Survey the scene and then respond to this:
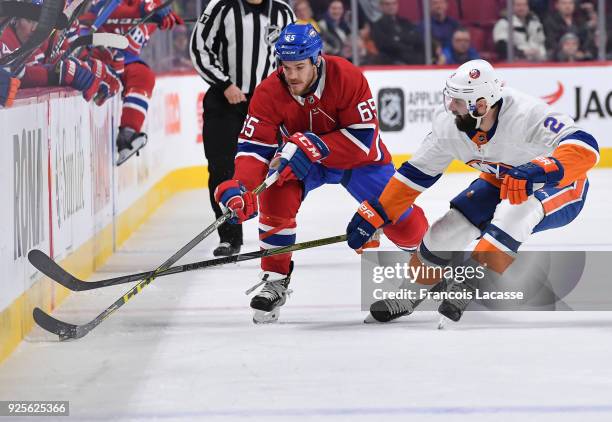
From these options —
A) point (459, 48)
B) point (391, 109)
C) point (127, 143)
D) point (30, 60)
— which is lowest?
point (391, 109)

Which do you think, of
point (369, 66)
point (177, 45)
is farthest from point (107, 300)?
point (369, 66)

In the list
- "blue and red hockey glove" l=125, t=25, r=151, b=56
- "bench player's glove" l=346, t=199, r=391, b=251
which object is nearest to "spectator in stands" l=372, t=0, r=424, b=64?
"blue and red hockey glove" l=125, t=25, r=151, b=56

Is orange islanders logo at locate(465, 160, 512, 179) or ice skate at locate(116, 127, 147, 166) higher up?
orange islanders logo at locate(465, 160, 512, 179)

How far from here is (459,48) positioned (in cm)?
1010

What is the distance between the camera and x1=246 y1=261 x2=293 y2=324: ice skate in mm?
3992

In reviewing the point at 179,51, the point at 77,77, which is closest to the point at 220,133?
the point at 77,77

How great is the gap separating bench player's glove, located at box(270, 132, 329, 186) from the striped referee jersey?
69.5 inches

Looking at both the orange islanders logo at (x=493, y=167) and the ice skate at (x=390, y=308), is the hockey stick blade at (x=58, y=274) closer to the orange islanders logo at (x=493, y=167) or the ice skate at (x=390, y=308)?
the ice skate at (x=390, y=308)

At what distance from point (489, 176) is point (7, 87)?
159 centimetres

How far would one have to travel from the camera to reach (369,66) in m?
9.84

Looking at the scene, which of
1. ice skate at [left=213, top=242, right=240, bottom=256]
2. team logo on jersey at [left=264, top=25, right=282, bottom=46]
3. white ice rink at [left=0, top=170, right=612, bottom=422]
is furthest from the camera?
ice skate at [left=213, top=242, right=240, bottom=256]

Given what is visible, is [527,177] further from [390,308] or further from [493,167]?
[390,308]

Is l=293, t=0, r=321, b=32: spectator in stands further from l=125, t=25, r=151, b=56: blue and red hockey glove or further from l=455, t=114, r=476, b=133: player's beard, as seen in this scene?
l=455, t=114, r=476, b=133: player's beard

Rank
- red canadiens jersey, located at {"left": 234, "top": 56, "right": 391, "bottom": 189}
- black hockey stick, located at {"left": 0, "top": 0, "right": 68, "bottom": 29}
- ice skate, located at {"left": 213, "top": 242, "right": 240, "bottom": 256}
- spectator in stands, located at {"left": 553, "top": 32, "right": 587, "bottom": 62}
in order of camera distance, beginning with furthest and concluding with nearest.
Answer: spectator in stands, located at {"left": 553, "top": 32, "right": 587, "bottom": 62} → ice skate, located at {"left": 213, "top": 242, "right": 240, "bottom": 256} → red canadiens jersey, located at {"left": 234, "top": 56, "right": 391, "bottom": 189} → black hockey stick, located at {"left": 0, "top": 0, "right": 68, "bottom": 29}
